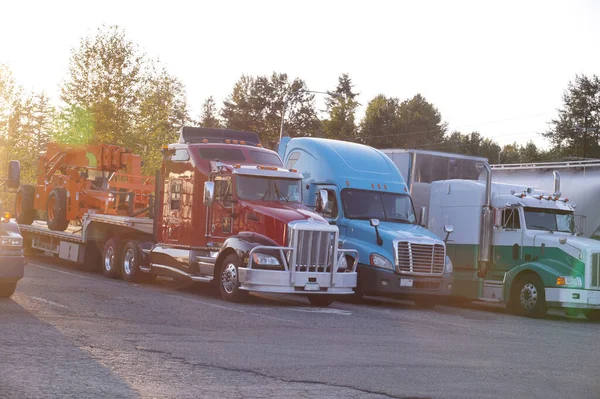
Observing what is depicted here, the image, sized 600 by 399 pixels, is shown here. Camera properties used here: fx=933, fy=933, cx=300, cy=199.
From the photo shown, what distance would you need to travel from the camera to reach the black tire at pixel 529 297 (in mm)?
Result: 20531

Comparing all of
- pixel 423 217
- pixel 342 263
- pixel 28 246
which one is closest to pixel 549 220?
pixel 423 217

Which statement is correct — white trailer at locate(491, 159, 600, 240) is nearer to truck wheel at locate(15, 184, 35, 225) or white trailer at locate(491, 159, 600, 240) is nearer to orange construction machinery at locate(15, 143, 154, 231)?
orange construction machinery at locate(15, 143, 154, 231)

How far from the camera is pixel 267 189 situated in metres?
19.0

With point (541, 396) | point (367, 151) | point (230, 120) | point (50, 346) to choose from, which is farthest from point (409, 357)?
point (230, 120)

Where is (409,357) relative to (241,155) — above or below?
below

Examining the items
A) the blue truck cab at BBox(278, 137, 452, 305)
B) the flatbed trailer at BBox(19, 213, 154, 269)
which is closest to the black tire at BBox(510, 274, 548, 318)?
the blue truck cab at BBox(278, 137, 452, 305)

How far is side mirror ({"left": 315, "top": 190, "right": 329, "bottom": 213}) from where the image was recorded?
65.1 feet

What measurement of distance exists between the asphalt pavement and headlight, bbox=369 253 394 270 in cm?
163

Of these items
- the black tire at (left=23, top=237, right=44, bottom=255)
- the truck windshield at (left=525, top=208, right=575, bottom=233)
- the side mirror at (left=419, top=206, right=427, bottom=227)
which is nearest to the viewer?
the truck windshield at (left=525, top=208, right=575, bottom=233)

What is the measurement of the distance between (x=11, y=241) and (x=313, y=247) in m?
5.78

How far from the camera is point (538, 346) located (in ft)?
44.8

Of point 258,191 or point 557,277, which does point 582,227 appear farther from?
point 258,191

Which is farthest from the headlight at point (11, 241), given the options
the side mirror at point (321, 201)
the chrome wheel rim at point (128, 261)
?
the side mirror at point (321, 201)

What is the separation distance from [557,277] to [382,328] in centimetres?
711
